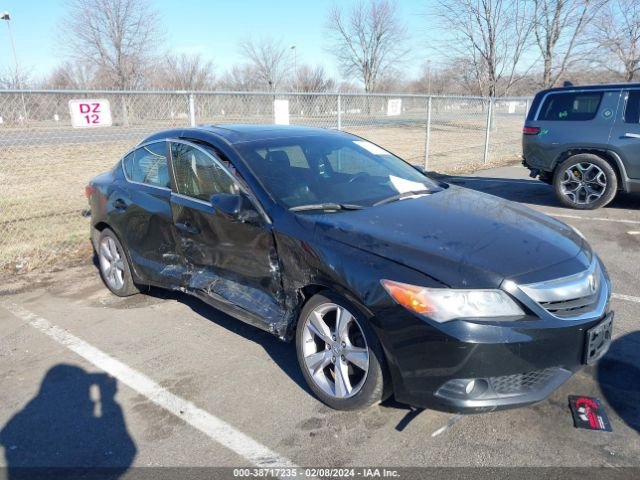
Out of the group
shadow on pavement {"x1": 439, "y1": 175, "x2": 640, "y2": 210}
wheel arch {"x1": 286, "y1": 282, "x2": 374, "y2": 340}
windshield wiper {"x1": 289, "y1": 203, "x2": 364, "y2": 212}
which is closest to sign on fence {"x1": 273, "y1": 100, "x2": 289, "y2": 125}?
shadow on pavement {"x1": 439, "y1": 175, "x2": 640, "y2": 210}

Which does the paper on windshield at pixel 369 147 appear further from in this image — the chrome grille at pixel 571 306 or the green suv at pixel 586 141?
the green suv at pixel 586 141

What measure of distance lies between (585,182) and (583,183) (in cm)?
3

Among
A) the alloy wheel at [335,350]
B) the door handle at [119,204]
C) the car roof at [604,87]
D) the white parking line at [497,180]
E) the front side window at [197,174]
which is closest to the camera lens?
the alloy wheel at [335,350]

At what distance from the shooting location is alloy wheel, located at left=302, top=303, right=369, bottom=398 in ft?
9.35

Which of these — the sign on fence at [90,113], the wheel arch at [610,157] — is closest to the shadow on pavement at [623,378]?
→ the wheel arch at [610,157]

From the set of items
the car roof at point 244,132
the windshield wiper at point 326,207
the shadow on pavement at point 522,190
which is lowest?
the shadow on pavement at point 522,190

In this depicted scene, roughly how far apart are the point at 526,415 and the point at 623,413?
53 cm

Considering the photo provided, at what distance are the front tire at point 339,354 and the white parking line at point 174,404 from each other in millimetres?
505

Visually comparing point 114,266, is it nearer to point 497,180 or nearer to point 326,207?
point 326,207

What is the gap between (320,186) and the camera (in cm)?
358

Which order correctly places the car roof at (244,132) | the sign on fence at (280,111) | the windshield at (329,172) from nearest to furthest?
the windshield at (329,172)
the car roof at (244,132)
the sign on fence at (280,111)

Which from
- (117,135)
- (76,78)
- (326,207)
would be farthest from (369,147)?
(76,78)

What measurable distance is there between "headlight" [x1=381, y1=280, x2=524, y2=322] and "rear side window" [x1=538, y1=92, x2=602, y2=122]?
6.52 meters

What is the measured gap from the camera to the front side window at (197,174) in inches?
146
